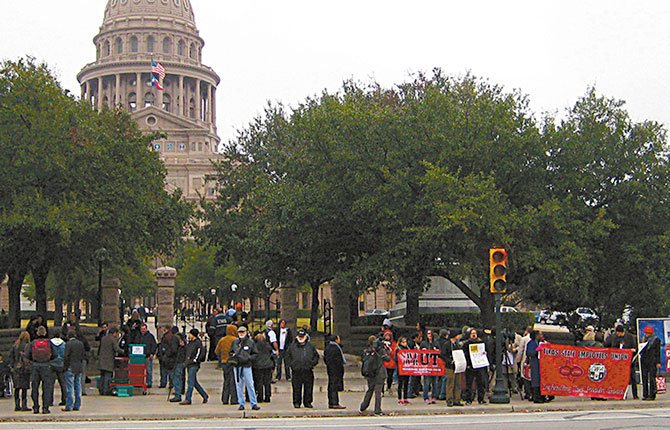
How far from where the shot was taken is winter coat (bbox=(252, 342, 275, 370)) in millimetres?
20438

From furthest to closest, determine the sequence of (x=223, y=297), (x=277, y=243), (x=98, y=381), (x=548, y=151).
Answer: (x=223, y=297) < (x=277, y=243) < (x=548, y=151) < (x=98, y=381)

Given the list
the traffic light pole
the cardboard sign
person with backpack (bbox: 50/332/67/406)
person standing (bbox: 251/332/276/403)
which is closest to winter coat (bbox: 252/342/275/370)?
person standing (bbox: 251/332/276/403)

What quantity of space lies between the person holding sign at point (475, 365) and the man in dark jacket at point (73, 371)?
7.72m

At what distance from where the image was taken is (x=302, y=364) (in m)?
19.3

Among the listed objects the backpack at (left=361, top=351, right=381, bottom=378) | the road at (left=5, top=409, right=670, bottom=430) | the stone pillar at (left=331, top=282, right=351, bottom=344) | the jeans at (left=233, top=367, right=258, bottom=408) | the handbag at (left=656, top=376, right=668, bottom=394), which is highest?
the stone pillar at (left=331, top=282, right=351, bottom=344)

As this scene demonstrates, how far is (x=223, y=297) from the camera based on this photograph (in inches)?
3103

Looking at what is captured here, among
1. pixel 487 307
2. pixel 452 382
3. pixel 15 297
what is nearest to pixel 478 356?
pixel 452 382

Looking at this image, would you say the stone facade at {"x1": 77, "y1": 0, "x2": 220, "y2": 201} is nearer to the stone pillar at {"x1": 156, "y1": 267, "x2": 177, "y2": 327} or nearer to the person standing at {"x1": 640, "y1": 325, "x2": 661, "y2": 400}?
the stone pillar at {"x1": 156, "y1": 267, "x2": 177, "y2": 327}

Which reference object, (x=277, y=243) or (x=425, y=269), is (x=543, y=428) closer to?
(x=425, y=269)

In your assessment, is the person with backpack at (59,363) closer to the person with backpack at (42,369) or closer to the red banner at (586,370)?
the person with backpack at (42,369)

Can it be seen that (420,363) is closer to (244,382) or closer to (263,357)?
(263,357)

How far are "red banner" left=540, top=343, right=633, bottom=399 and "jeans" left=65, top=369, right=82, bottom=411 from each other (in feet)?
30.5

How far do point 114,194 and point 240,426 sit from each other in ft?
57.1

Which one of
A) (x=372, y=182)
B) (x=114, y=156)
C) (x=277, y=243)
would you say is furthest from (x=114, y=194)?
(x=372, y=182)
